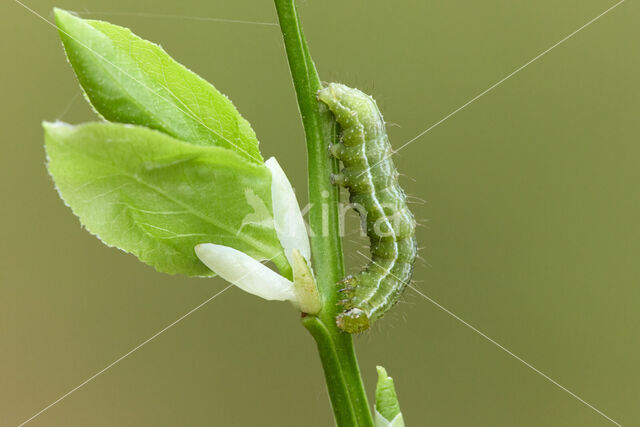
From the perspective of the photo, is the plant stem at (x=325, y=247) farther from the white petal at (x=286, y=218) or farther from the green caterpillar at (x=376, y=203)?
the green caterpillar at (x=376, y=203)

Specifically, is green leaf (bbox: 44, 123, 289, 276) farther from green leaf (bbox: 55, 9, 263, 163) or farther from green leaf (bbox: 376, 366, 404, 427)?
green leaf (bbox: 376, 366, 404, 427)

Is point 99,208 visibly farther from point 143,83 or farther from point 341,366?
point 341,366

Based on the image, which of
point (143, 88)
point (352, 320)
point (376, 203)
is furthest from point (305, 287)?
point (376, 203)

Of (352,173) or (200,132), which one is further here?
(352,173)

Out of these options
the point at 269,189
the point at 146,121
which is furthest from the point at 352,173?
the point at 146,121

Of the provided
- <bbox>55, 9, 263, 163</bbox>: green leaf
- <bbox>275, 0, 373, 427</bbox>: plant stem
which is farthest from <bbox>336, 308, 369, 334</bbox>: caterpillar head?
<bbox>55, 9, 263, 163</bbox>: green leaf

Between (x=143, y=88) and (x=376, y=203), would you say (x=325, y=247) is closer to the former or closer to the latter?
(x=143, y=88)
